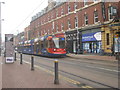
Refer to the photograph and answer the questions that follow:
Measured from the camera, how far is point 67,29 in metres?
37.6

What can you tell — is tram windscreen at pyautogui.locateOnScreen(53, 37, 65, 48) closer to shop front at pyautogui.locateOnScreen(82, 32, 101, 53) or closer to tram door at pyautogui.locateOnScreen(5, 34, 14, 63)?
shop front at pyautogui.locateOnScreen(82, 32, 101, 53)

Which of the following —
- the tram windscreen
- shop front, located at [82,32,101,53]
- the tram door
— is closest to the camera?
the tram door

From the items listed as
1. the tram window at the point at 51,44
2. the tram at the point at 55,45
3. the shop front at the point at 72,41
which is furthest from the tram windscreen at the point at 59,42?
the shop front at the point at 72,41

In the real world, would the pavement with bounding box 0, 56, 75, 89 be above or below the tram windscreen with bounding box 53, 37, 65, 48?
below

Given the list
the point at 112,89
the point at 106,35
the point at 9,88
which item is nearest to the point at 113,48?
the point at 106,35

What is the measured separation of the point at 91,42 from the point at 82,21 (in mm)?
4722

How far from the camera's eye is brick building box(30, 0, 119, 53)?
27.2m

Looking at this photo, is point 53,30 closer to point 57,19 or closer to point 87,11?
point 57,19

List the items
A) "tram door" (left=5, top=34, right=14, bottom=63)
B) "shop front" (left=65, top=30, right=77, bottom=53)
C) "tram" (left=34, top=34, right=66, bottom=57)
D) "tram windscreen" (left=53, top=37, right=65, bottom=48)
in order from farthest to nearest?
"shop front" (left=65, top=30, right=77, bottom=53)
"tram windscreen" (left=53, top=37, right=65, bottom=48)
"tram" (left=34, top=34, right=66, bottom=57)
"tram door" (left=5, top=34, right=14, bottom=63)

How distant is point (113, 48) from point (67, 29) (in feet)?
49.0

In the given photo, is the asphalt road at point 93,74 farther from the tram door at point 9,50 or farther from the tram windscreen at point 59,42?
the tram windscreen at point 59,42

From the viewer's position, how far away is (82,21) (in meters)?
32.0

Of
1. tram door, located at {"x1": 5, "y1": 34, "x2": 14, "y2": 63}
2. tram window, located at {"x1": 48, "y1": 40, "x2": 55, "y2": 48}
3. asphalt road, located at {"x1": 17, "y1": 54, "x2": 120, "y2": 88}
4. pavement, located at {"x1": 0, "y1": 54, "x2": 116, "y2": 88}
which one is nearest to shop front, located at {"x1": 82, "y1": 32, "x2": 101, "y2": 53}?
tram window, located at {"x1": 48, "y1": 40, "x2": 55, "y2": 48}

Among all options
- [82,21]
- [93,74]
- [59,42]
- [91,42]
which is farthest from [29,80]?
[82,21]
